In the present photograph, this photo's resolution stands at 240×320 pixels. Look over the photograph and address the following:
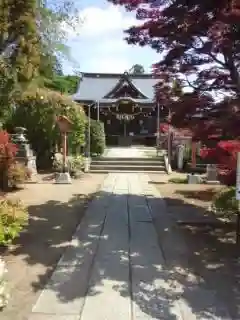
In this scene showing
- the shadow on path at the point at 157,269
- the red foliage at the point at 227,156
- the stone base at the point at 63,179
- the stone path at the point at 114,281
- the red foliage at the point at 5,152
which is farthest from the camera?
the stone base at the point at 63,179

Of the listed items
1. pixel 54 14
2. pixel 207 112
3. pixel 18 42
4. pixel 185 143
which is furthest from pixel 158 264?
pixel 185 143

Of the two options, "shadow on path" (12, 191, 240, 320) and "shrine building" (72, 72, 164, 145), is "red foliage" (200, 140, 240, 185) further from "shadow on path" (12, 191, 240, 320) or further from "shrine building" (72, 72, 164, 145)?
"shrine building" (72, 72, 164, 145)

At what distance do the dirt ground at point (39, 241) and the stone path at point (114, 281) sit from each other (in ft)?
0.49

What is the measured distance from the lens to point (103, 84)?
1319 inches

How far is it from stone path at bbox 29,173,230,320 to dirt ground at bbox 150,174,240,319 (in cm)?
26

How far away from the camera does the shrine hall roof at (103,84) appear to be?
31.2 m

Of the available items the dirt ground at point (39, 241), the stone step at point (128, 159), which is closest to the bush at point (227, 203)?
the dirt ground at point (39, 241)

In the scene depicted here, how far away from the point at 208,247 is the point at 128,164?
40.0ft

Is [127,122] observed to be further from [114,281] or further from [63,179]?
[114,281]

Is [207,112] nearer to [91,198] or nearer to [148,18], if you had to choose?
[148,18]

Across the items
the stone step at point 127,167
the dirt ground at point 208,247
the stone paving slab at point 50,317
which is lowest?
the dirt ground at point 208,247

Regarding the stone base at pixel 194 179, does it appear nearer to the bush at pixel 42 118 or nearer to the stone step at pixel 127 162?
the stone step at pixel 127 162

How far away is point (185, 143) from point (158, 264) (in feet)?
45.5

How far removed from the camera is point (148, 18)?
6.84 metres
